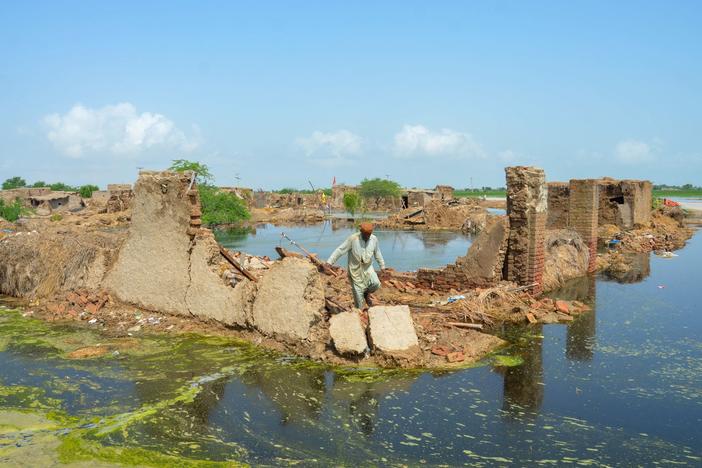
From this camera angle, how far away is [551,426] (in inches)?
214

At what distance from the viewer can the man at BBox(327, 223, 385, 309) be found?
8.17 m

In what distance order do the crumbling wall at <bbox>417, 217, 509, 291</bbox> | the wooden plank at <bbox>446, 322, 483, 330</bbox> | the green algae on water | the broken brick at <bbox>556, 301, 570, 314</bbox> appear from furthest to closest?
the crumbling wall at <bbox>417, 217, 509, 291</bbox> → the broken brick at <bbox>556, 301, 570, 314</bbox> → the wooden plank at <bbox>446, 322, 483, 330</bbox> → the green algae on water

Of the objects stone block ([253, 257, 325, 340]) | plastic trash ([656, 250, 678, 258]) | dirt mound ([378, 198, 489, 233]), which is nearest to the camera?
stone block ([253, 257, 325, 340])

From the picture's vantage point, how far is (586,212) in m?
15.6

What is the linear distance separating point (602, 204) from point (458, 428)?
22779mm

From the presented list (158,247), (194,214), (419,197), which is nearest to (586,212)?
(194,214)

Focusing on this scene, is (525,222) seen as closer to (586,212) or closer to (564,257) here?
(564,257)

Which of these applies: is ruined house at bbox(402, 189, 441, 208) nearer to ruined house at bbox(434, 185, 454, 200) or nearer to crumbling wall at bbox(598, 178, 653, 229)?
ruined house at bbox(434, 185, 454, 200)

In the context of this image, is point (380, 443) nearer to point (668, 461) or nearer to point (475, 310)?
point (668, 461)

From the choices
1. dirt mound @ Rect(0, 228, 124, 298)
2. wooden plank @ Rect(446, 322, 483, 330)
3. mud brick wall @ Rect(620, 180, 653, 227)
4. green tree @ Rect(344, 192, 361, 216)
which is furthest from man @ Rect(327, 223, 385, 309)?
green tree @ Rect(344, 192, 361, 216)

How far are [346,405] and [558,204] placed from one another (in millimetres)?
18844

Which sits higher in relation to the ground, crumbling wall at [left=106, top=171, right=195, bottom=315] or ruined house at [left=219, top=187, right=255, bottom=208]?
ruined house at [left=219, top=187, right=255, bottom=208]

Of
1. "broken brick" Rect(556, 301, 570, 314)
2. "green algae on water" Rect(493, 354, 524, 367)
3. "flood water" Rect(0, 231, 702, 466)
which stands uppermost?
"broken brick" Rect(556, 301, 570, 314)

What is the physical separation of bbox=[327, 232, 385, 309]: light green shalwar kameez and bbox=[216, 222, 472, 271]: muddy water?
8937mm
